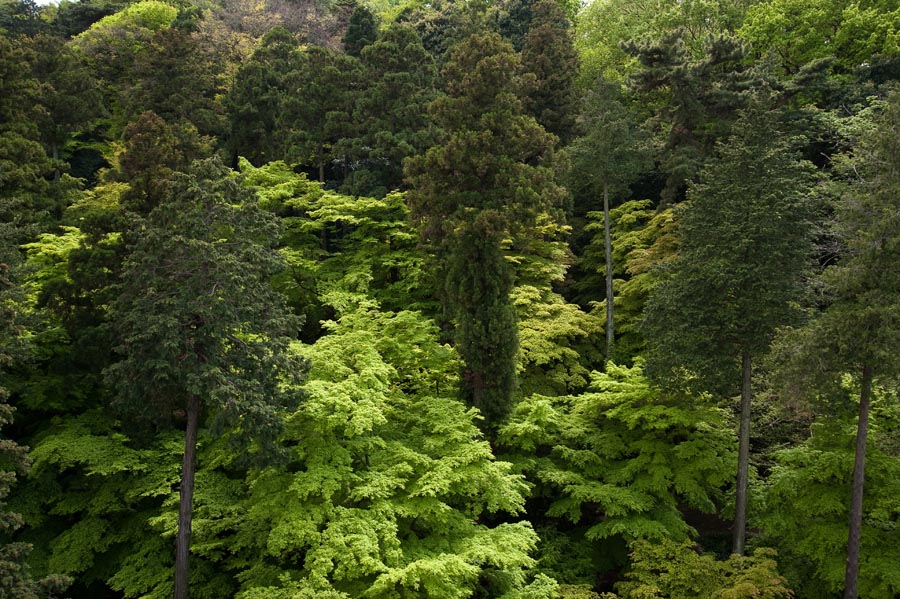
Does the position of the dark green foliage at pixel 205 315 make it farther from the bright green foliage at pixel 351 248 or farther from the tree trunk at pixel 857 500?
the tree trunk at pixel 857 500

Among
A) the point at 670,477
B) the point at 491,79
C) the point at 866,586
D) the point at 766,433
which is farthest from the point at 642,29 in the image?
the point at 866,586

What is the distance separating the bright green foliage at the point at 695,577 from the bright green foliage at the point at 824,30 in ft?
66.3

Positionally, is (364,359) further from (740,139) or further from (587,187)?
(587,187)

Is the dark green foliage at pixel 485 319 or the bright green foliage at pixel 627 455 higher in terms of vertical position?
the dark green foliage at pixel 485 319

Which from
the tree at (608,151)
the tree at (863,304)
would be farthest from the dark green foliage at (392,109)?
the tree at (863,304)

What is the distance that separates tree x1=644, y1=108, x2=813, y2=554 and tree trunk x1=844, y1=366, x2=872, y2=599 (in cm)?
253

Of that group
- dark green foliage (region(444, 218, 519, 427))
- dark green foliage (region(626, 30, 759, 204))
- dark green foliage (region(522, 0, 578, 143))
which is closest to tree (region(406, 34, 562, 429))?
dark green foliage (region(444, 218, 519, 427))

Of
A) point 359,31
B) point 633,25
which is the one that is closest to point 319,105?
point 359,31

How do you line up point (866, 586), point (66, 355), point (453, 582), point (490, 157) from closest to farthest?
point (453, 582), point (866, 586), point (66, 355), point (490, 157)

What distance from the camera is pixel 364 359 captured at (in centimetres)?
1404

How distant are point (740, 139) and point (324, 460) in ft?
43.9

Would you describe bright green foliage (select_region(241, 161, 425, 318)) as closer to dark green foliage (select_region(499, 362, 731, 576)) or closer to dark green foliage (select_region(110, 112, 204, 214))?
dark green foliage (select_region(110, 112, 204, 214))

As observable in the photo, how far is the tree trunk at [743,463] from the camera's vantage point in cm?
1515

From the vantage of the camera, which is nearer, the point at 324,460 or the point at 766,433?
the point at 324,460
